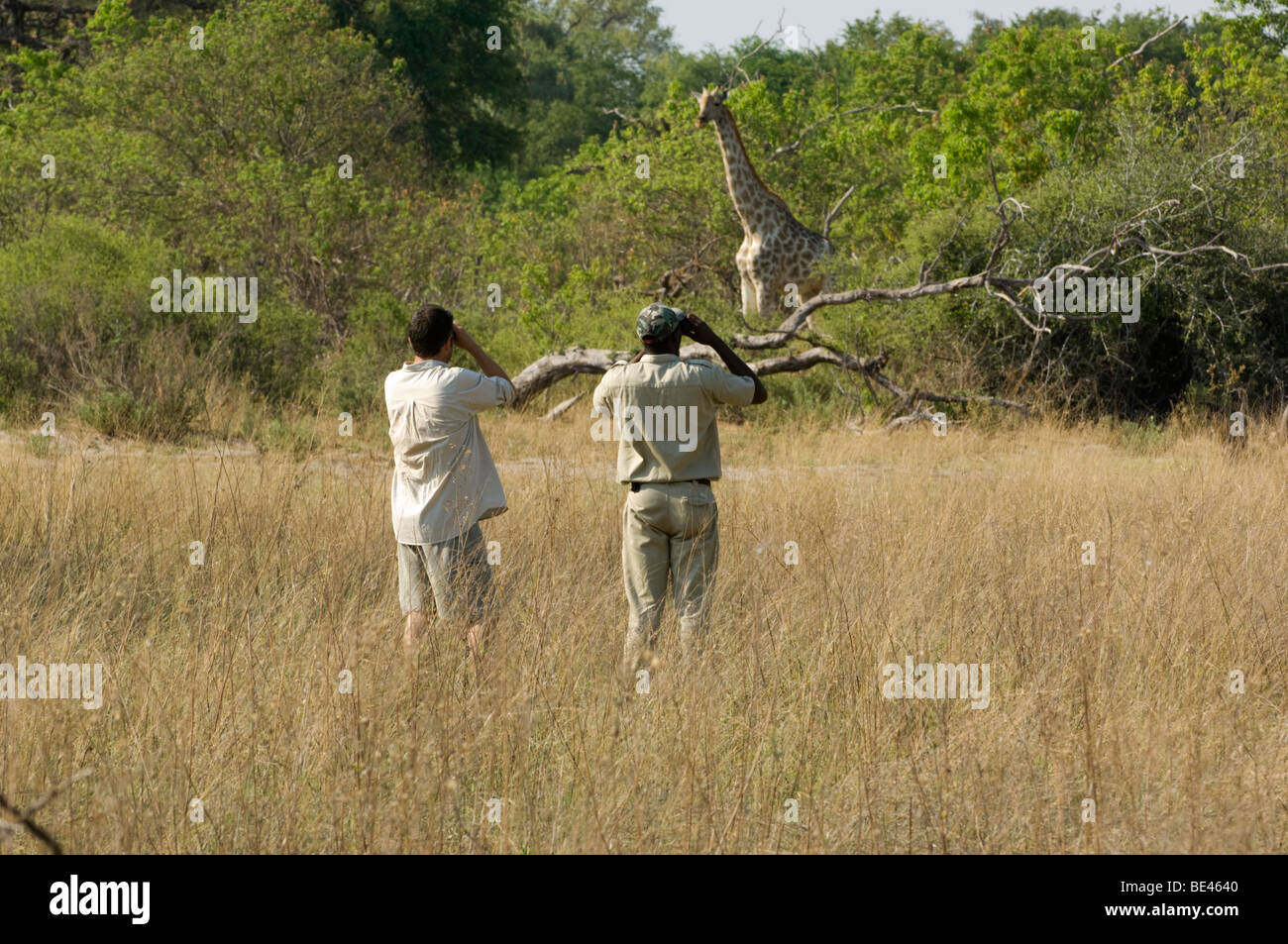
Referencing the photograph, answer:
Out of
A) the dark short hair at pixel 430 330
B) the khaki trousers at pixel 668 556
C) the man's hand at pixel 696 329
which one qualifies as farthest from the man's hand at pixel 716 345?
the dark short hair at pixel 430 330

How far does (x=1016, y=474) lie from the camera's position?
8.70 meters

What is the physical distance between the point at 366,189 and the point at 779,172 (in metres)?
5.48

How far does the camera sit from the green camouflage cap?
4.62m

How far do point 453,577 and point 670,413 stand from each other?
97cm

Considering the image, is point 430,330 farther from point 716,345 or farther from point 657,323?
point 716,345

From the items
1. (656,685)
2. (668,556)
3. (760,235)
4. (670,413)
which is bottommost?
(656,685)

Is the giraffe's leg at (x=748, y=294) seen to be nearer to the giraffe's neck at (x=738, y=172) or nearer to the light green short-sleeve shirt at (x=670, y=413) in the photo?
the giraffe's neck at (x=738, y=172)

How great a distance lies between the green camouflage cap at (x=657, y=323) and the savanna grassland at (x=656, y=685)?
3.46ft

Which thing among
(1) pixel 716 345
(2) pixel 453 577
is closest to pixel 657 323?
(1) pixel 716 345

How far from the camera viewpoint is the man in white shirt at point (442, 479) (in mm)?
4570

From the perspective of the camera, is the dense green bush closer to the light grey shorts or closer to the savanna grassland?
the savanna grassland

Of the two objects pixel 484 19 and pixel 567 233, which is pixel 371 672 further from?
pixel 484 19

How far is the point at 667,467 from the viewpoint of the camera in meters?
4.57

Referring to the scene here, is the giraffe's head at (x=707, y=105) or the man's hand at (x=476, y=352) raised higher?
the giraffe's head at (x=707, y=105)
